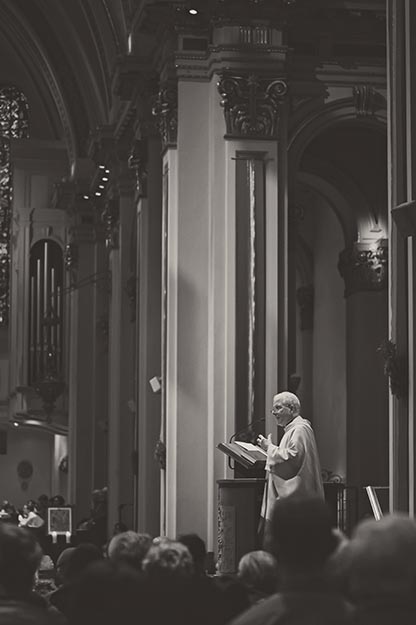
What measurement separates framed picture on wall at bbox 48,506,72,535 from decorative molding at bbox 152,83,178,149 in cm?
940

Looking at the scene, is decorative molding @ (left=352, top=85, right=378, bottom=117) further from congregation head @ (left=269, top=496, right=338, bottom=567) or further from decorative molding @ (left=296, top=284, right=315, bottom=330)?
congregation head @ (left=269, top=496, right=338, bottom=567)

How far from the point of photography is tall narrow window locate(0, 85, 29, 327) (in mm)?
31766

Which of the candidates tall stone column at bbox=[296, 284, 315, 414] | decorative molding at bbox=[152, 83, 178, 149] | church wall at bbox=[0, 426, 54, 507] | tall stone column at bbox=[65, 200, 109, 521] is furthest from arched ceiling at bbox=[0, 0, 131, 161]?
church wall at bbox=[0, 426, 54, 507]

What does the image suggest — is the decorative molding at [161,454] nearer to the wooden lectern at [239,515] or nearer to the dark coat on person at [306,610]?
the wooden lectern at [239,515]

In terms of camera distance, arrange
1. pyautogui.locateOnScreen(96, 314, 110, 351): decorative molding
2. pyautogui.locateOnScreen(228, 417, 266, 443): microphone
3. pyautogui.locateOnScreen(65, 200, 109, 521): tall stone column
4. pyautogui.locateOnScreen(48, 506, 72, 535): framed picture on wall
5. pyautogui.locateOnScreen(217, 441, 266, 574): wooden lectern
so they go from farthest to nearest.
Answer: pyautogui.locateOnScreen(65, 200, 109, 521): tall stone column
pyautogui.locateOnScreen(96, 314, 110, 351): decorative molding
pyautogui.locateOnScreen(48, 506, 72, 535): framed picture on wall
pyautogui.locateOnScreen(228, 417, 266, 443): microphone
pyautogui.locateOnScreen(217, 441, 266, 574): wooden lectern

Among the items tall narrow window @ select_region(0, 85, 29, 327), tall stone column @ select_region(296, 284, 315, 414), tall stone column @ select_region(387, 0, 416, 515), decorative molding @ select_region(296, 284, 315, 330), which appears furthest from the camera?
tall narrow window @ select_region(0, 85, 29, 327)

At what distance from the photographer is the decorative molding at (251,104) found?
16.0 m

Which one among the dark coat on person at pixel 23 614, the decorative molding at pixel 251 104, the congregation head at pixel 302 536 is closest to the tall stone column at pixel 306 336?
the decorative molding at pixel 251 104

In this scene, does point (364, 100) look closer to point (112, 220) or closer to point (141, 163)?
point (141, 163)

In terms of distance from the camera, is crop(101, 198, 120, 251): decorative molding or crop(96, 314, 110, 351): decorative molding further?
crop(96, 314, 110, 351): decorative molding

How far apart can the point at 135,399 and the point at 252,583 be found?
1435cm

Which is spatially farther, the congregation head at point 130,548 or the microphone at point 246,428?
the microphone at point 246,428

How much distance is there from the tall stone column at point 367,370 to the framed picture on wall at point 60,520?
6.21 meters

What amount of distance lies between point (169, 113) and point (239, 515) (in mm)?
5641
